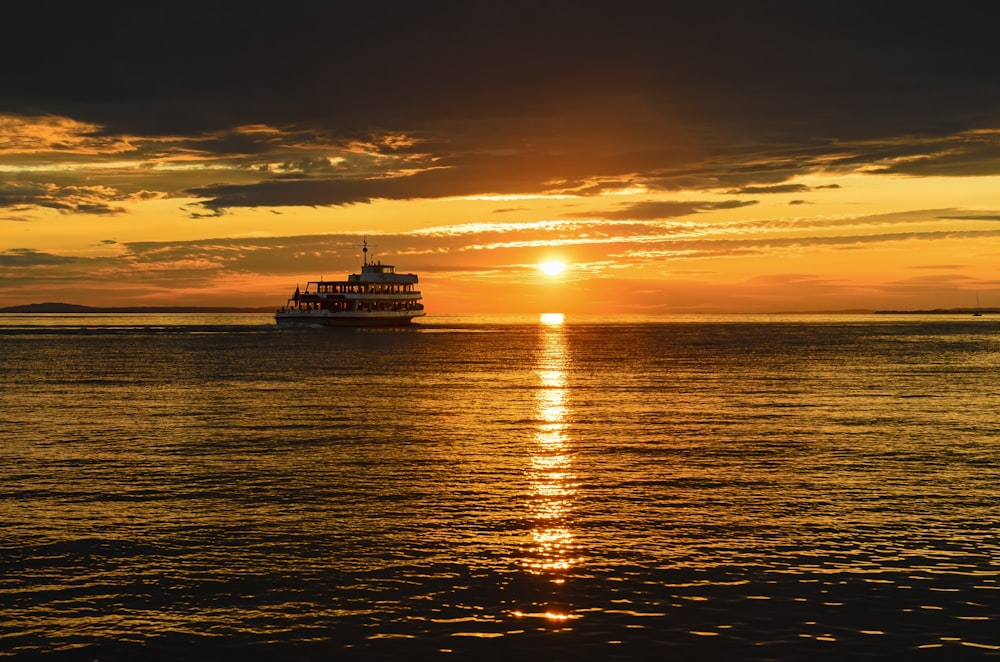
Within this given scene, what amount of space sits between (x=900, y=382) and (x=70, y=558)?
67.7m

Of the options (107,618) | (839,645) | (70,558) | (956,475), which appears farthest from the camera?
(956,475)

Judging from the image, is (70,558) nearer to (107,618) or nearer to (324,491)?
(107,618)

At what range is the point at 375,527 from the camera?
25.2 metres

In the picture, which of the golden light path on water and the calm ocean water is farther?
the golden light path on water

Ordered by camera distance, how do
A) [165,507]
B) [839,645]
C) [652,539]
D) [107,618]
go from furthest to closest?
[165,507]
[652,539]
[107,618]
[839,645]

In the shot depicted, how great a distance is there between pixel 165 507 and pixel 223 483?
4001 millimetres

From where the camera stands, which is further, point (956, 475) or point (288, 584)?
point (956, 475)

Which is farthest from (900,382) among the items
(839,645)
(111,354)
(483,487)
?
(111,354)

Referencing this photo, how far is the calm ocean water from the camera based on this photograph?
55.8ft

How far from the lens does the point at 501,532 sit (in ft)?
80.3

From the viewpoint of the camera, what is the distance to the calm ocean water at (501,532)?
1702 cm

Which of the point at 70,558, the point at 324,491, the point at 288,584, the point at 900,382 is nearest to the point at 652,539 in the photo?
the point at 288,584

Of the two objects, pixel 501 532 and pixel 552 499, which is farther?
pixel 552 499

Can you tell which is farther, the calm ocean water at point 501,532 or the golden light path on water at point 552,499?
the golden light path on water at point 552,499
